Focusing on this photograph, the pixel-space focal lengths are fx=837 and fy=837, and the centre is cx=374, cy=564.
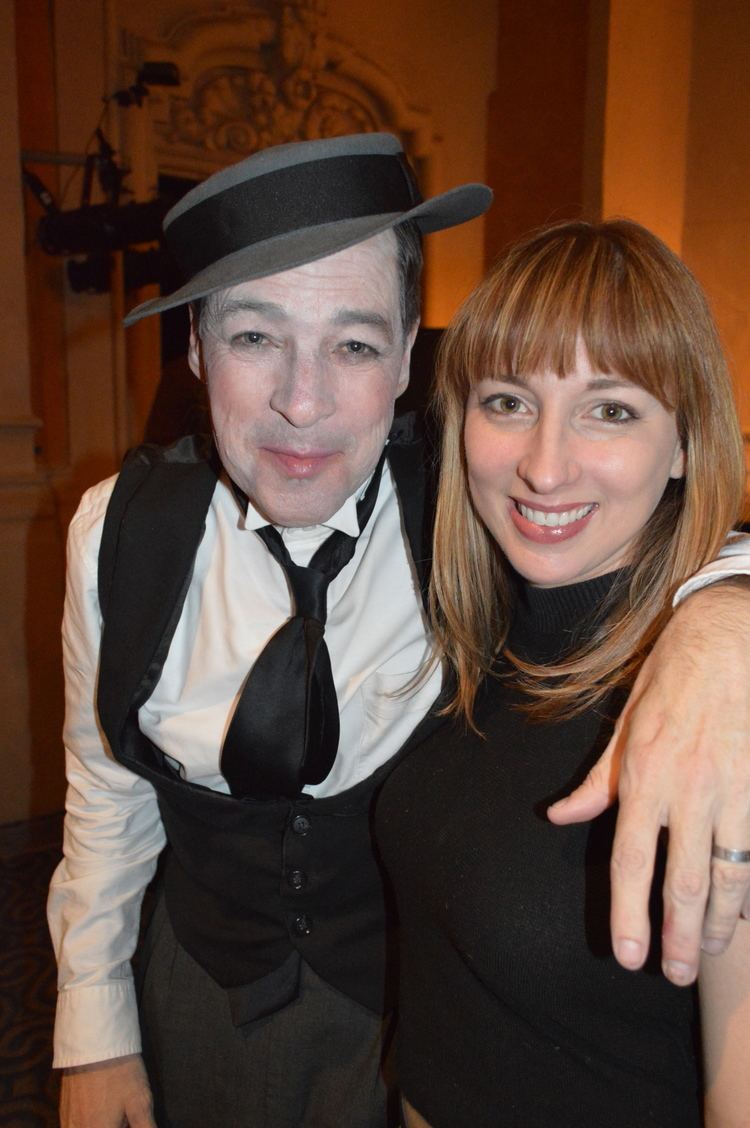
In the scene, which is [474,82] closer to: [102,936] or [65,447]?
[65,447]

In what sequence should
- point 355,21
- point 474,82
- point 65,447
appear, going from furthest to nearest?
point 474,82
point 355,21
point 65,447

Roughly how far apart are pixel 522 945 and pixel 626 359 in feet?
2.01

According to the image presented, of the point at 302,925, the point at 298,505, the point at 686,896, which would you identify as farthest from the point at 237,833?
the point at 686,896

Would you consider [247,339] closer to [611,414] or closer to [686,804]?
[611,414]

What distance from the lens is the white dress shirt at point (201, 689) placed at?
119 centimetres

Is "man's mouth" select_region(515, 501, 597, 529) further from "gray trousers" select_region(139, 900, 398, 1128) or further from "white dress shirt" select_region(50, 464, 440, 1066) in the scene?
"gray trousers" select_region(139, 900, 398, 1128)

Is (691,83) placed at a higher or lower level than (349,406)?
higher

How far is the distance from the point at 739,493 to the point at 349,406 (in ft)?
1.59

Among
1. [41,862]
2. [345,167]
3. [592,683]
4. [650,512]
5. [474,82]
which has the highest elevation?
[474,82]

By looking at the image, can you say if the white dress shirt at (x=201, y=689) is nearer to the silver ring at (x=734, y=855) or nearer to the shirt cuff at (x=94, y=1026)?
the shirt cuff at (x=94, y=1026)

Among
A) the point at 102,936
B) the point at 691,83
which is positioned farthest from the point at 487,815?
the point at 691,83

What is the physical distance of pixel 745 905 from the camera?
64 cm

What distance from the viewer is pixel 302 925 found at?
1174 millimetres

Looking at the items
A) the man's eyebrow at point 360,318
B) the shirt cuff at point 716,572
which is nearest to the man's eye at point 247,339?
the man's eyebrow at point 360,318
